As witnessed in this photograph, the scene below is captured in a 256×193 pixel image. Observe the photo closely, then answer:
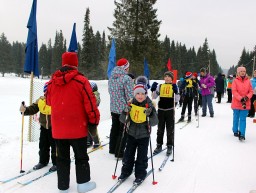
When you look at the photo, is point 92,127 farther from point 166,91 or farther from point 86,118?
point 166,91

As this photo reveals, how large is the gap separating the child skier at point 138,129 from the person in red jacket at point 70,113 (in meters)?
0.85

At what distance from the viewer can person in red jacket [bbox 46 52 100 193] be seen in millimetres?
3840

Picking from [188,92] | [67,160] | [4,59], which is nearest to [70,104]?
[67,160]

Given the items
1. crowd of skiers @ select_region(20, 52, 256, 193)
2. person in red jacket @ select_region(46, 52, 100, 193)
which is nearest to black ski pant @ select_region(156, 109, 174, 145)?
crowd of skiers @ select_region(20, 52, 256, 193)

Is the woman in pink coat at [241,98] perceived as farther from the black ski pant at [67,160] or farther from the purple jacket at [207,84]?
the black ski pant at [67,160]

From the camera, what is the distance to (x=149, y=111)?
453 centimetres

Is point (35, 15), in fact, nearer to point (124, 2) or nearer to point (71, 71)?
point (71, 71)

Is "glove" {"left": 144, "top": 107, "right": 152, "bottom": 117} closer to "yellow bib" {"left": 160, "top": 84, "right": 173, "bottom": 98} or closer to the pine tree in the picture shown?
"yellow bib" {"left": 160, "top": 84, "right": 173, "bottom": 98}

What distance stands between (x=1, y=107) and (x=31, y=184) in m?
13.1

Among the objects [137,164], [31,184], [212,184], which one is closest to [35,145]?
[31,184]

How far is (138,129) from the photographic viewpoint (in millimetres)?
4586

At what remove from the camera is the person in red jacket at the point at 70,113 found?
3.84 meters

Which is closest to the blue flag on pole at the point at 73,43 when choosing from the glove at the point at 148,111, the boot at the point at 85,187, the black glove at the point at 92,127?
the glove at the point at 148,111

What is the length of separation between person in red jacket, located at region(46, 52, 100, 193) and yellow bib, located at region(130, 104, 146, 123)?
88 centimetres
